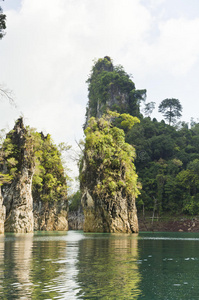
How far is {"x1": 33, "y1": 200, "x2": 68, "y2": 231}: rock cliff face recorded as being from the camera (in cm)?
5888

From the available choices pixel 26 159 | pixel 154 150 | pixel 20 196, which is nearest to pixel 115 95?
pixel 154 150

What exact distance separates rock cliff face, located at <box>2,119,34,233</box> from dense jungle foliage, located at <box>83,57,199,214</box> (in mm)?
35684

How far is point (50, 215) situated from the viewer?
60625mm

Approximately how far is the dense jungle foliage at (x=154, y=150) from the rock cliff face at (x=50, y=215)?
18.6 metres

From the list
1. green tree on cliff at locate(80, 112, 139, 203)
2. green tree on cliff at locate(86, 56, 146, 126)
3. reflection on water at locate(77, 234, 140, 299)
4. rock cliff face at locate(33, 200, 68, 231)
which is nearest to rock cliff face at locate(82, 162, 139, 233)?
green tree on cliff at locate(80, 112, 139, 203)

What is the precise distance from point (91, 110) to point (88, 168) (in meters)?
69.1

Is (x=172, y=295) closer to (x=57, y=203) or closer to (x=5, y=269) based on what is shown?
(x=5, y=269)

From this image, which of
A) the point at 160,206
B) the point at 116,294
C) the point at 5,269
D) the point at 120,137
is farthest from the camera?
the point at 160,206

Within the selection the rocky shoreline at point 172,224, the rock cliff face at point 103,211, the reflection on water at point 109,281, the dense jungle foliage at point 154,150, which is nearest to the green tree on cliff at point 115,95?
the dense jungle foliage at point 154,150

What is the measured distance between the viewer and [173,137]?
93.0 meters

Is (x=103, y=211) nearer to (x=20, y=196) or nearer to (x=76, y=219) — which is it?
(x=20, y=196)

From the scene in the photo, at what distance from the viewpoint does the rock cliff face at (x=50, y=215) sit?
5888cm

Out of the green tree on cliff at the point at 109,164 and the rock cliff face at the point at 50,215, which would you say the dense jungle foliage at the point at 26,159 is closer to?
the rock cliff face at the point at 50,215

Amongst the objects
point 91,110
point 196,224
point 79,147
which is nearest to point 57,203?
point 79,147
